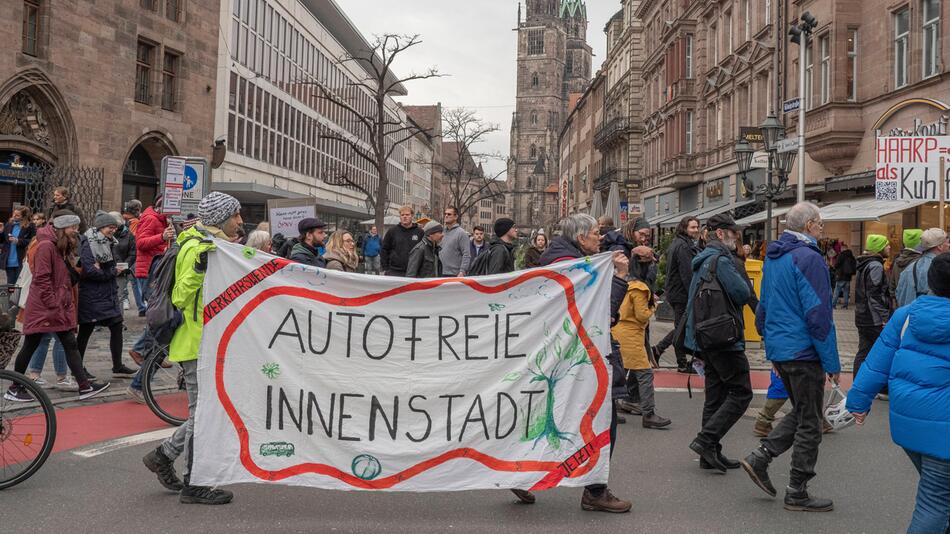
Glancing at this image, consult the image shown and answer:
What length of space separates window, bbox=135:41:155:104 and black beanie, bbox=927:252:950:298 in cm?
2578

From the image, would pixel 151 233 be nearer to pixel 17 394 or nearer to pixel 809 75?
pixel 17 394

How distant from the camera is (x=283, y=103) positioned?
43.6 metres

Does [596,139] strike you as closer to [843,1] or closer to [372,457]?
[843,1]

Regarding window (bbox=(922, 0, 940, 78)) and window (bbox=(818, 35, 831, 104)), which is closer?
window (bbox=(922, 0, 940, 78))

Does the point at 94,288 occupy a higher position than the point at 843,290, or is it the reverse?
the point at 843,290

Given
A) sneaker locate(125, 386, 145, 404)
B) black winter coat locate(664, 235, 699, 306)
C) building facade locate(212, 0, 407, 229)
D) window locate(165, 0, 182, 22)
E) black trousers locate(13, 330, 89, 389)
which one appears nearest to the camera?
black trousers locate(13, 330, 89, 389)

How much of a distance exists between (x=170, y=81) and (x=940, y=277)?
27.6 meters

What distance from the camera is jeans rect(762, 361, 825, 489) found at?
5.27 m

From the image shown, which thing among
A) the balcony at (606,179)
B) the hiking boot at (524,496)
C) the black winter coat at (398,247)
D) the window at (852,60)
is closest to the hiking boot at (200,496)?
the hiking boot at (524,496)

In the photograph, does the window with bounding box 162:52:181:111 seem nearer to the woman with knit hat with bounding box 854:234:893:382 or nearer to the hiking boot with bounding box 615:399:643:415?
the hiking boot with bounding box 615:399:643:415

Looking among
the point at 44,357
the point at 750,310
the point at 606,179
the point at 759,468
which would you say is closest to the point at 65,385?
the point at 44,357

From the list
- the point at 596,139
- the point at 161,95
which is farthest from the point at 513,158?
the point at 161,95

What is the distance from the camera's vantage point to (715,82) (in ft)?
117

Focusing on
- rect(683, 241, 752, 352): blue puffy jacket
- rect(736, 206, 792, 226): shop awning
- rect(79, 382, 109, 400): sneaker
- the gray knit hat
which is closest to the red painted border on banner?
the gray knit hat
